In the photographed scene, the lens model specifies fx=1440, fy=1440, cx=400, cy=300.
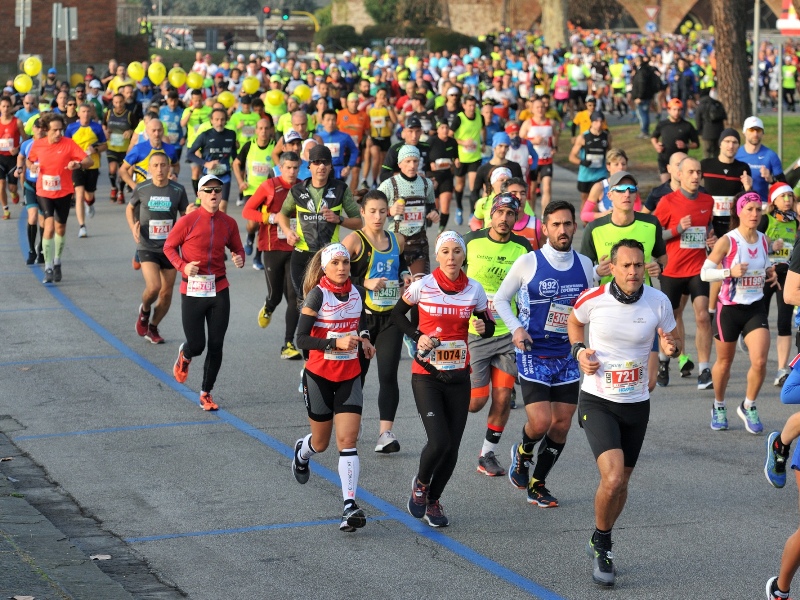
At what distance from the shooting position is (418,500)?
8.28 meters

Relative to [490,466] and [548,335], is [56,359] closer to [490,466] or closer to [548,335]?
[490,466]

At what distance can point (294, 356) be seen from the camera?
13234mm

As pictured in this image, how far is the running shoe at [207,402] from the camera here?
36.9 feet

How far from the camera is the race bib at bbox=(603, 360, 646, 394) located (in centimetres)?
748

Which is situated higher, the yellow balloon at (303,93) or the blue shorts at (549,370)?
the yellow balloon at (303,93)

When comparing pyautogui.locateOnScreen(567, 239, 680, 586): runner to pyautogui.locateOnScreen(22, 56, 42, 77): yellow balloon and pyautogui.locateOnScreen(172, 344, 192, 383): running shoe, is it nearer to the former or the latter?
pyautogui.locateOnScreen(172, 344, 192, 383): running shoe

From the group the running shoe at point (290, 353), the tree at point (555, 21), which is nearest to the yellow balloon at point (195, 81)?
the running shoe at point (290, 353)

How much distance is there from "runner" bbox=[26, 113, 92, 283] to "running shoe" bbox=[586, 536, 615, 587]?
1091 centimetres

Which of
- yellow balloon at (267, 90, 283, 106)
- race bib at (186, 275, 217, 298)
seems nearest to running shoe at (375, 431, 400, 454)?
race bib at (186, 275, 217, 298)

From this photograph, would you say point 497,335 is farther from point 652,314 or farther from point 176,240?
point 176,240

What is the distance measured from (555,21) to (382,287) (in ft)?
194

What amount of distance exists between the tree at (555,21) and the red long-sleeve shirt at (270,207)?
54801 mm

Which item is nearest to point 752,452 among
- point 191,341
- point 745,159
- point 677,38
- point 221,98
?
point 191,341

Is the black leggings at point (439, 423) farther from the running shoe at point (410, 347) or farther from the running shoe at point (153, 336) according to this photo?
the running shoe at point (153, 336)
